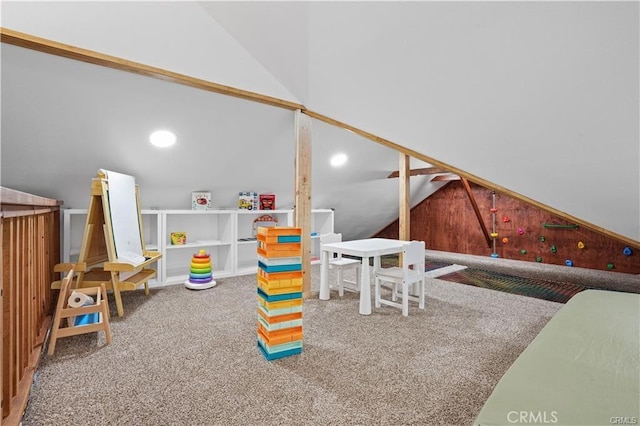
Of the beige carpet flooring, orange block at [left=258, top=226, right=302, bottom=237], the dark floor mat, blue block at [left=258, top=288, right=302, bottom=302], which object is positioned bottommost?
the dark floor mat

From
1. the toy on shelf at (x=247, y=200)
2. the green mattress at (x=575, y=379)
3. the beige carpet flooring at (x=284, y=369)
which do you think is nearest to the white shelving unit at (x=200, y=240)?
the toy on shelf at (x=247, y=200)

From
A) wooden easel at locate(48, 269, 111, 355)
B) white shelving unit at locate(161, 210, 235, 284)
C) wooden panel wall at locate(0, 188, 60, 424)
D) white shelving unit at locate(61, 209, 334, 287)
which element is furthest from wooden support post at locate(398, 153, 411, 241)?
wooden panel wall at locate(0, 188, 60, 424)

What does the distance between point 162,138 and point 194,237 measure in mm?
1701

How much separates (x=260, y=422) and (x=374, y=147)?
4.37 metres

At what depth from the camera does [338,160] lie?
5121 millimetres

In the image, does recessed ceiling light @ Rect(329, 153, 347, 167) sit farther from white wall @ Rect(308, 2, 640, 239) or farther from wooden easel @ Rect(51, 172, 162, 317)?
wooden easel @ Rect(51, 172, 162, 317)

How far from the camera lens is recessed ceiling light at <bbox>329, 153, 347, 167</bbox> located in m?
5.04

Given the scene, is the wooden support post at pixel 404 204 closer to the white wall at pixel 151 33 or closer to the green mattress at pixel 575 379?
the white wall at pixel 151 33

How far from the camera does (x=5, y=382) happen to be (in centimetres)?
132

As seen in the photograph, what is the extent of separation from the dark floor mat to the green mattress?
80.6 inches

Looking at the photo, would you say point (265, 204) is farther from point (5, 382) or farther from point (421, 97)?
point (5, 382)

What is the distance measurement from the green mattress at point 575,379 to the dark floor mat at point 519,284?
2.05 meters

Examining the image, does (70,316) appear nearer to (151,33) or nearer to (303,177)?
(151,33)

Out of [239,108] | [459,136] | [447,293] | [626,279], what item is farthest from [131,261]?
[626,279]
